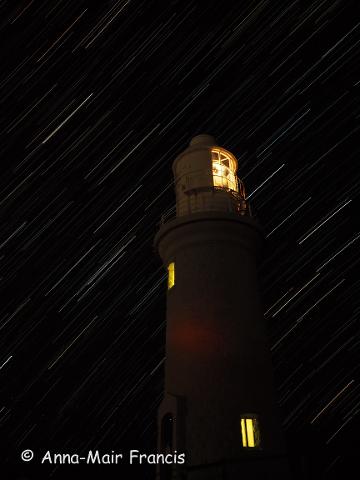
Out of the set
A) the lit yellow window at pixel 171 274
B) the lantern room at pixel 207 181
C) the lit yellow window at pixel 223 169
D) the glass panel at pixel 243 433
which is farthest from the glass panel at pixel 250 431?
the lit yellow window at pixel 223 169

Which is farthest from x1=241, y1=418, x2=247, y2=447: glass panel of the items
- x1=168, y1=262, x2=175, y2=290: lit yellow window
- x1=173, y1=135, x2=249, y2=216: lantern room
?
x1=173, y1=135, x2=249, y2=216: lantern room

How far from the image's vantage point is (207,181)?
1214 cm

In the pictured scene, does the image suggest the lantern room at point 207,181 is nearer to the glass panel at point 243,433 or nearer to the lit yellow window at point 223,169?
the lit yellow window at point 223,169

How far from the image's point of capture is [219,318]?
9.44 metres

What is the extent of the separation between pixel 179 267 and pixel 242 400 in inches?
146

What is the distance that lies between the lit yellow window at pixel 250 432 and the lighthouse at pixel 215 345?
0.06 feet

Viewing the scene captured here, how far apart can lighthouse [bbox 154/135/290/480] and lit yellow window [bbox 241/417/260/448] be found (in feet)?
0.06

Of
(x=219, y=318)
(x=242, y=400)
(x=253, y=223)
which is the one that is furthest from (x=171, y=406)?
(x=253, y=223)

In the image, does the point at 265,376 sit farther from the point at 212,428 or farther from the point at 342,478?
the point at 342,478

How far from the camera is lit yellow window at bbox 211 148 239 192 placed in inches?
482

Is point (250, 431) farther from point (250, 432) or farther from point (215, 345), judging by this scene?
point (215, 345)

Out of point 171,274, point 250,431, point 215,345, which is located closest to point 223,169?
point 171,274

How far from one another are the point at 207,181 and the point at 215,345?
5.15 metres

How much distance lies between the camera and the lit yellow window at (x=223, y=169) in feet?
40.2
